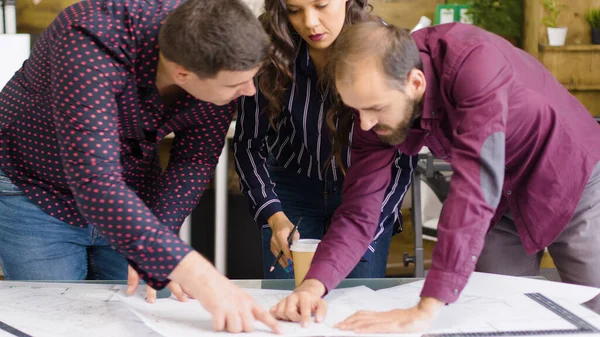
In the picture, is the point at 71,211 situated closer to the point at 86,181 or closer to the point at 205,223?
the point at 86,181

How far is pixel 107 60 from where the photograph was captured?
1.35 metres

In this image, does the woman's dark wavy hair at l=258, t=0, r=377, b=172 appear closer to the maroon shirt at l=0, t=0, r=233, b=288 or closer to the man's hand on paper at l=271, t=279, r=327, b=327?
the maroon shirt at l=0, t=0, r=233, b=288

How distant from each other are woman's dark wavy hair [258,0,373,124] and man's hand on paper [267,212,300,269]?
249 millimetres

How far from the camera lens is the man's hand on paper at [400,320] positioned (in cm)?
127

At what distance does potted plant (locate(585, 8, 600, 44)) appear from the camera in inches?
153

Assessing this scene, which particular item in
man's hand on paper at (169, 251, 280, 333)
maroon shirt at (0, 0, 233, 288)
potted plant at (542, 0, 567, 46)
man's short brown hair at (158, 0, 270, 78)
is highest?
man's short brown hair at (158, 0, 270, 78)

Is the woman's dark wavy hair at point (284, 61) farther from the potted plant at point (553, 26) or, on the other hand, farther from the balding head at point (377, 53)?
the potted plant at point (553, 26)

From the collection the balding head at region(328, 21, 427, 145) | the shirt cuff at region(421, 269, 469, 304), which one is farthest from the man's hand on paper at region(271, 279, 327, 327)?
the balding head at region(328, 21, 427, 145)

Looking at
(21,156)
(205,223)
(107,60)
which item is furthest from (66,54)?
(205,223)

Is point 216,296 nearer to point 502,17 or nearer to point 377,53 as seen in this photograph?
point 377,53

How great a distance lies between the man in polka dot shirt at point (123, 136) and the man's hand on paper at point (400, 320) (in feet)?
0.52

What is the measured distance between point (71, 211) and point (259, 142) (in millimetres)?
479

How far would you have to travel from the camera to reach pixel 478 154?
1.30 meters

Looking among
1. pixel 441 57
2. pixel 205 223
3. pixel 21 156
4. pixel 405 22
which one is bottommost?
pixel 205 223
